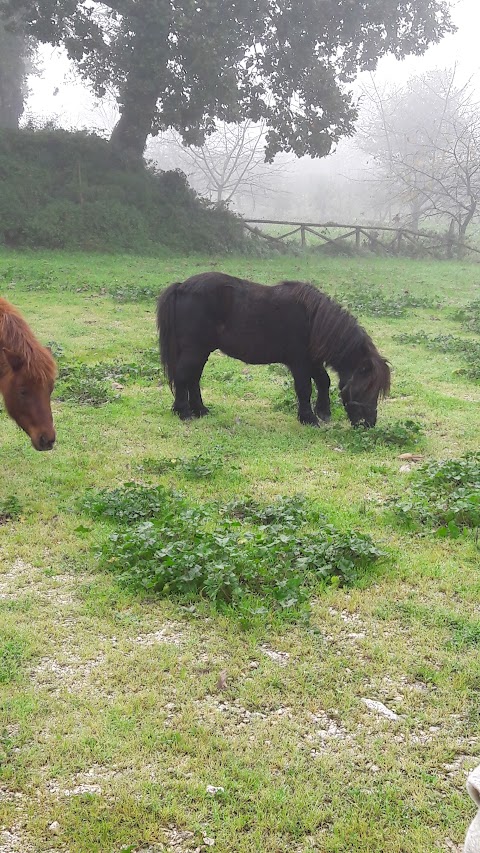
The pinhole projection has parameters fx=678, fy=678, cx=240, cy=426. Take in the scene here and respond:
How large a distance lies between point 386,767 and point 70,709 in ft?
4.97

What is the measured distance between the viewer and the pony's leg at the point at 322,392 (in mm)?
8508

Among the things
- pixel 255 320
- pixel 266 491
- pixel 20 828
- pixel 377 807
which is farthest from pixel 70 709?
pixel 255 320

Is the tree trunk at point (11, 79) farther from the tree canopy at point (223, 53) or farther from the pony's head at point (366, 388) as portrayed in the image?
the pony's head at point (366, 388)

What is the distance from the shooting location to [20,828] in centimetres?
265

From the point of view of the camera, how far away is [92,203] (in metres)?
23.3

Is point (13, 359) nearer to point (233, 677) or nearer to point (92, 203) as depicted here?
point (233, 677)

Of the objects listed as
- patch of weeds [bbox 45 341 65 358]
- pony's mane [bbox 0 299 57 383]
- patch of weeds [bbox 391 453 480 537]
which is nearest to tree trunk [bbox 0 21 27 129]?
patch of weeds [bbox 45 341 65 358]

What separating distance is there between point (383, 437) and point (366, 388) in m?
0.72

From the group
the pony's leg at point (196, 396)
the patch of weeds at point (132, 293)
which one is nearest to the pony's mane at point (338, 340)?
the pony's leg at point (196, 396)

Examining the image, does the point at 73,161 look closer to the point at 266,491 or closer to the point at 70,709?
the point at 266,491

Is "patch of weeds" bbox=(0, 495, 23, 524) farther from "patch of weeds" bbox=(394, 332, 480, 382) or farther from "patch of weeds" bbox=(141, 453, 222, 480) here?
"patch of weeds" bbox=(394, 332, 480, 382)

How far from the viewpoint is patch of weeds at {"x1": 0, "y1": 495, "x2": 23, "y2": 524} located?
5477mm

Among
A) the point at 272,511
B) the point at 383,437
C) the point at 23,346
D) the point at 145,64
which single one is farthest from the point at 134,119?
the point at 272,511

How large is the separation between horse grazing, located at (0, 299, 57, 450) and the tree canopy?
62.4ft
